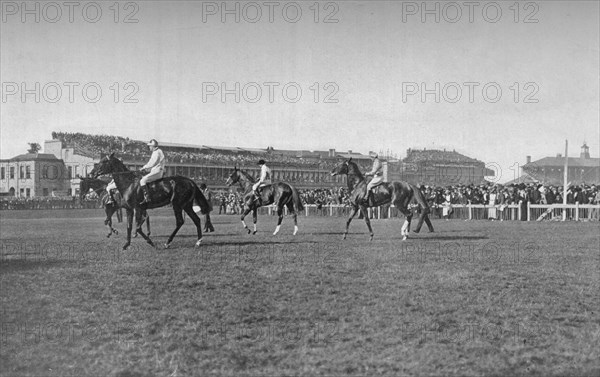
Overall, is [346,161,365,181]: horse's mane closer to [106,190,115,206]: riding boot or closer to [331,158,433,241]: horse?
[331,158,433,241]: horse

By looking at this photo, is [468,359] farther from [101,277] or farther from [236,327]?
[101,277]

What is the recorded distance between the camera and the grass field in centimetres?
607

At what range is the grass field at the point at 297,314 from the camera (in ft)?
19.9

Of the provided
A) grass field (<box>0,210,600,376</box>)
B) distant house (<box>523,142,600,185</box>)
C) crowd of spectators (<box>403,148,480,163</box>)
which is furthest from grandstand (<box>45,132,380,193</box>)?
distant house (<box>523,142,600,185</box>)

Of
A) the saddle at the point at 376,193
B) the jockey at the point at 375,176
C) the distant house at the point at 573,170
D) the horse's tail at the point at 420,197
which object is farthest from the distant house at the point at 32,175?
the distant house at the point at 573,170

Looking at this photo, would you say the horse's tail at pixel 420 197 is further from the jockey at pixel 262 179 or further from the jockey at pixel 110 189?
the jockey at pixel 110 189

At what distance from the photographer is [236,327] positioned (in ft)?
22.8

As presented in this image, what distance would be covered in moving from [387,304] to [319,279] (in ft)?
5.75

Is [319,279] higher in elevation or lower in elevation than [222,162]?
lower

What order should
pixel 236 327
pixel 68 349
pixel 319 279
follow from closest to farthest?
pixel 68 349 → pixel 236 327 → pixel 319 279

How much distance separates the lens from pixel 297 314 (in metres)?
7.48

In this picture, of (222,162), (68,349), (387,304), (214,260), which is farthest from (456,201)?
(68,349)

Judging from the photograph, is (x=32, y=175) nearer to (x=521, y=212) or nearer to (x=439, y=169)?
(x=439, y=169)

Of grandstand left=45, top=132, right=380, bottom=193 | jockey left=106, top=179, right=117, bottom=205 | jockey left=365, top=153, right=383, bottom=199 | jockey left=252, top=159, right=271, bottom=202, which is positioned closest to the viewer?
jockey left=106, top=179, right=117, bottom=205
